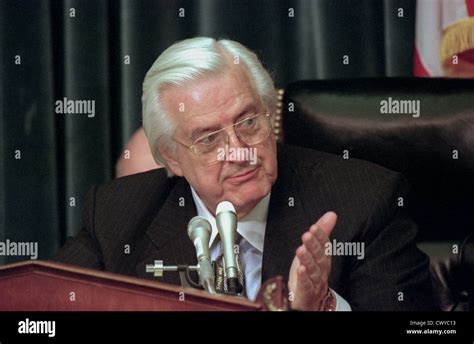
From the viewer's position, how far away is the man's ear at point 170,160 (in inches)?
99.4

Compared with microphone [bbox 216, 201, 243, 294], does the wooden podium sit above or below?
below

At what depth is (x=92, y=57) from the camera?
2.92 m

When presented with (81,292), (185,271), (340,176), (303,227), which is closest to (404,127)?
(340,176)

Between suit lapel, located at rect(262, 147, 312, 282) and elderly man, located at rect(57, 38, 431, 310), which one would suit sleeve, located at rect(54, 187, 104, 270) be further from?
suit lapel, located at rect(262, 147, 312, 282)

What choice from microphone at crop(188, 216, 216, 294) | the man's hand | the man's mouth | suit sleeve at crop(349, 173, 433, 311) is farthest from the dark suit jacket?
microphone at crop(188, 216, 216, 294)

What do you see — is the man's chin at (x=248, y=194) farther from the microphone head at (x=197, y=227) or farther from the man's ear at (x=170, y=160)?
the microphone head at (x=197, y=227)

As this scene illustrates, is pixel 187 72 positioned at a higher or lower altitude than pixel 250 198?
higher

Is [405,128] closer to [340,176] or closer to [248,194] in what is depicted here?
[340,176]

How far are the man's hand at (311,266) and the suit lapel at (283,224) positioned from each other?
27 centimetres

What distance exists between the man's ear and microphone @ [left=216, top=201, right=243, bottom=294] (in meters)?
0.55

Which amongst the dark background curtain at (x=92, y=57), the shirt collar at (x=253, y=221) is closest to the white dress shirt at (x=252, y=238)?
the shirt collar at (x=253, y=221)

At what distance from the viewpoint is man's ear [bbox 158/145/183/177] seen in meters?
2.52

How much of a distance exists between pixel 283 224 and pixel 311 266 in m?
0.39

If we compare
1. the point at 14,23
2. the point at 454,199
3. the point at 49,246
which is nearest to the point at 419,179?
the point at 454,199
